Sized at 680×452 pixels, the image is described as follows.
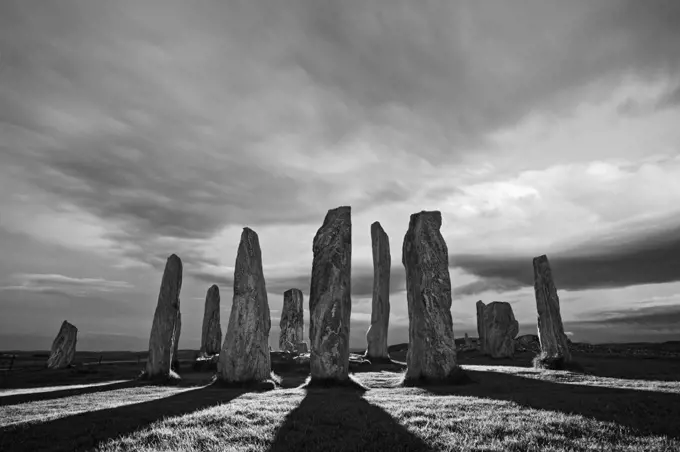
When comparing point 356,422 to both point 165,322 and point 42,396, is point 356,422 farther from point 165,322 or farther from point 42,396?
point 165,322

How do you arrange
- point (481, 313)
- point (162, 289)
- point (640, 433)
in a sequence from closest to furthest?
point (640, 433) < point (162, 289) < point (481, 313)

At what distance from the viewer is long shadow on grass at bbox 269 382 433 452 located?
256 inches

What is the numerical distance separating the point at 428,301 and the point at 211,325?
20.7 meters

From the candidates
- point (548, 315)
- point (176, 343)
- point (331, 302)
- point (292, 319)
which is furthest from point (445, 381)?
point (292, 319)

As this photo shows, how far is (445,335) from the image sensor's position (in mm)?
15719

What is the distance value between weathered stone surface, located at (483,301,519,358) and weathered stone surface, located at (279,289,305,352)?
15975 millimetres

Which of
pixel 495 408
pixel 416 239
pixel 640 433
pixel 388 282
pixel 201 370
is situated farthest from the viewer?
pixel 388 282

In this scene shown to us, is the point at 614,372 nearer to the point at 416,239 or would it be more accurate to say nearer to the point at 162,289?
the point at 416,239

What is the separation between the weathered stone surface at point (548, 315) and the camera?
21.4m

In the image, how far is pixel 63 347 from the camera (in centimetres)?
3020

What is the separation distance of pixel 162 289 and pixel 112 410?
1103 centimetres

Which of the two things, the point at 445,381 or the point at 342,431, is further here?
the point at 445,381

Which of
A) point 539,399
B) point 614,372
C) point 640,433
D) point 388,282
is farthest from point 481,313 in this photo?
point 640,433

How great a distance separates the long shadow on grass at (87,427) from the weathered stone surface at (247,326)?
512 centimetres
